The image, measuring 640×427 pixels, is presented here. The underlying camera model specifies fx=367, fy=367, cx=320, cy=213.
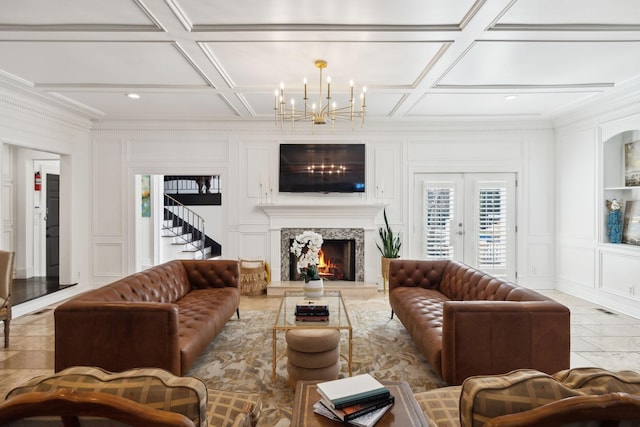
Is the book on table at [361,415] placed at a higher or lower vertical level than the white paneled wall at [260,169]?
lower

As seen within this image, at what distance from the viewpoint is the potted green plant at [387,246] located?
589 centimetres

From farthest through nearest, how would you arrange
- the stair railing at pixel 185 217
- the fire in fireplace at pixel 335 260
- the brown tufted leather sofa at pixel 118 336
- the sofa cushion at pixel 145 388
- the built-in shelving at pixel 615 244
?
the stair railing at pixel 185 217 < the fire in fireplace at pixel 335 260 < the built-in shelving at pixel 615 244 < the brown tufted leather sofa at pixel 118 336 < the sofa cushion at pixel 145 388

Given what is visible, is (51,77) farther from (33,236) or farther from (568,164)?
(568,164)

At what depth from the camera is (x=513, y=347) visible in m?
2.54

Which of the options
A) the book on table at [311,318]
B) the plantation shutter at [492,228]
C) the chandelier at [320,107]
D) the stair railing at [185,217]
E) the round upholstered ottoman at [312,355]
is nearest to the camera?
the round upholstered ottoman at [312,355]

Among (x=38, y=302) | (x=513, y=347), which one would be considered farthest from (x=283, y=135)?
(x=513, y=347)

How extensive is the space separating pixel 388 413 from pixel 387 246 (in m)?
4.53

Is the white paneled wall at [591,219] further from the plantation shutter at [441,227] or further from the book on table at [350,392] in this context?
the book on table at [350,392]

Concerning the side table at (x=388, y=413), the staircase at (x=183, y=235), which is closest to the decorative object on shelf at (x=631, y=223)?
the side table at (x=388, y=413)

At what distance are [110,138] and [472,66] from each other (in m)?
5.67

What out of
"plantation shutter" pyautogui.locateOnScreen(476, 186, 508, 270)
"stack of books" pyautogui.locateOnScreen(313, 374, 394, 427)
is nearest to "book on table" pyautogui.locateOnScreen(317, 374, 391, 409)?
"stack of books" pyautogui.locateOnScreen(313, 374, 394, 427)

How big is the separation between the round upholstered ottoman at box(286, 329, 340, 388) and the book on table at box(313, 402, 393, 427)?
3.77ft

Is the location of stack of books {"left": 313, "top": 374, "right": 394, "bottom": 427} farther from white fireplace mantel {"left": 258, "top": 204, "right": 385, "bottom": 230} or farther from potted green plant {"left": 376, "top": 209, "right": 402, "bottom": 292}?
white fireplace mantel {"left": 258, "top": 204, "right": 385, "bottom": 230}

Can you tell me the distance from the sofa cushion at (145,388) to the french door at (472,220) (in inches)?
221
